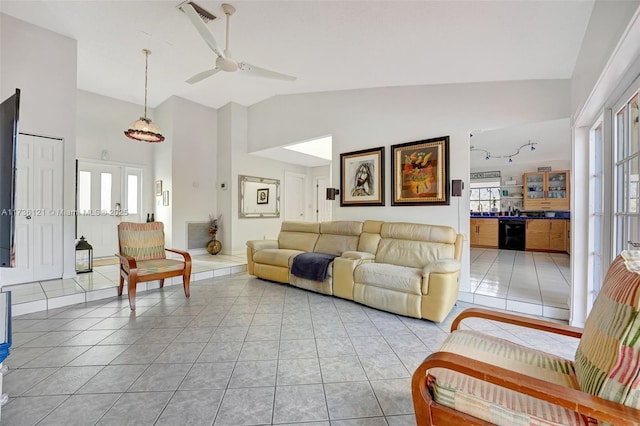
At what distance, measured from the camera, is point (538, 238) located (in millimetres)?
6594

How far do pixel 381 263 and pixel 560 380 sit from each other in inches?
91.5

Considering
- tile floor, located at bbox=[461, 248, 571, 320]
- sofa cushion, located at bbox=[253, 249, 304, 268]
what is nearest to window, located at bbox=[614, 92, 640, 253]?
tile floor, located at bbox=[461, 248, 571, 320]

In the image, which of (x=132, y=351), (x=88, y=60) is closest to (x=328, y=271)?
(x=132, y=351)

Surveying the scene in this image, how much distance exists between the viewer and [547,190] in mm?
7016

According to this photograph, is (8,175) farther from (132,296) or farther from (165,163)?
(165,163)

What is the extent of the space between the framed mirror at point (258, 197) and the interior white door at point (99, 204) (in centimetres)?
249

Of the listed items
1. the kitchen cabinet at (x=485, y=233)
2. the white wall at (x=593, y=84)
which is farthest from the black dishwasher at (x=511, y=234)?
the white wall at (x=593, y=84)

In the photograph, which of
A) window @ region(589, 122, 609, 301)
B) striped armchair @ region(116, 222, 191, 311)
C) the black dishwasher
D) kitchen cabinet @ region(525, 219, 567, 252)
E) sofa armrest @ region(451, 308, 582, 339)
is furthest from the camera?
the black dishwasher

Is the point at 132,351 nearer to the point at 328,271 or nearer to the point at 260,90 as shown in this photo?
the point at 328,271

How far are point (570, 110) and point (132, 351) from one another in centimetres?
454

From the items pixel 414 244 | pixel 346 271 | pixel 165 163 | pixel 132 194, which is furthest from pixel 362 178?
pixel 132 194

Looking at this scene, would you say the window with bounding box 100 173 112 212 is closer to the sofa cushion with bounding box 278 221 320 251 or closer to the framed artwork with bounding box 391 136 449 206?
the sofa cushion with bounding box 278 221 320 251

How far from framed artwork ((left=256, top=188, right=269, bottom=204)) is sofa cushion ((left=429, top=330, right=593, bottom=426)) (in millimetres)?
5563

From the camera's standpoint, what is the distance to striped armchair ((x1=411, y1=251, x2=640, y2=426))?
31.6 inches
